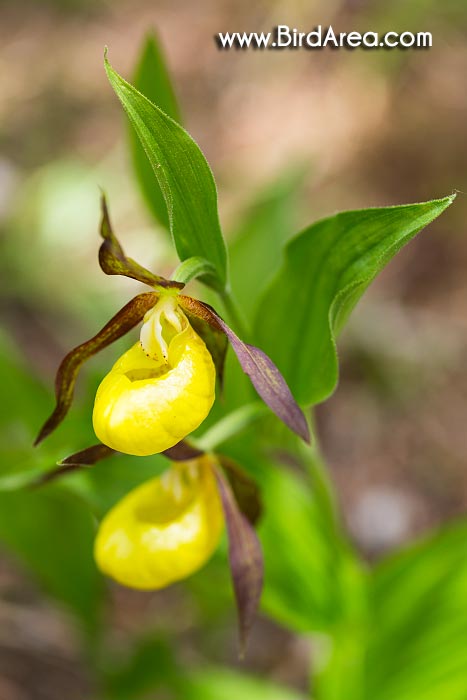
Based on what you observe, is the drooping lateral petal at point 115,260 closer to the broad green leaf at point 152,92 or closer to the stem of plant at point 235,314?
the stem of plant at point 235,314

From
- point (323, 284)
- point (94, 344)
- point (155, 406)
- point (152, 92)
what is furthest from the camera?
point (152, 92)

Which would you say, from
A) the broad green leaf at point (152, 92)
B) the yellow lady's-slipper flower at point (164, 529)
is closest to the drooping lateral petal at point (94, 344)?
the yellow lady's-slipper flower at point (164, 529)

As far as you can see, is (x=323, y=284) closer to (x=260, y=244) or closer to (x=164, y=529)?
(x=164, y=529)

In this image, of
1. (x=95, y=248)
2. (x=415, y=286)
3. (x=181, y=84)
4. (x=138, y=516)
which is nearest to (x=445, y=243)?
(x=415, y=286)

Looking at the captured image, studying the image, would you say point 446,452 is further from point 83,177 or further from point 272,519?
point 83,177

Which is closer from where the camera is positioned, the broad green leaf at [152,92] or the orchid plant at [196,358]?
the orchid plant at [196,358]

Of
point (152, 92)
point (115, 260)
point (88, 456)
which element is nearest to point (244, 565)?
point (88, 456)

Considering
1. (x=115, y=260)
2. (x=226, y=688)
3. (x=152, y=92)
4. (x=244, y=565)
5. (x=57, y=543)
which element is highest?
(x=152, y=92)
